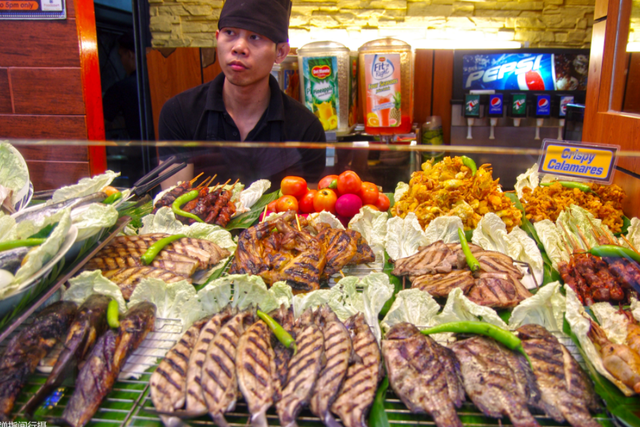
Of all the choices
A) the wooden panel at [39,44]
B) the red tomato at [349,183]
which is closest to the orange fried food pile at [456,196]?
the red tomato at [349,183]

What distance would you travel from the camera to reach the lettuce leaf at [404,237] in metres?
2.80

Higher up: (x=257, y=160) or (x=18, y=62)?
(x=18, y=62)

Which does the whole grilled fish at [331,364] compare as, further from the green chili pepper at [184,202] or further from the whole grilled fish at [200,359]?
the green chili pepper at [184,202]

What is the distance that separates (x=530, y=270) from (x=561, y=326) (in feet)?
1.86

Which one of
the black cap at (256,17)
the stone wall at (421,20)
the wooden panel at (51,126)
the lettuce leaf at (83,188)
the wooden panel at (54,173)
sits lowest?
the lettuce leaf at (83,188)

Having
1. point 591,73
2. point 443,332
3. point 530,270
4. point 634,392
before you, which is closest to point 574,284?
point 530,270

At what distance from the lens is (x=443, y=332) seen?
185 cm

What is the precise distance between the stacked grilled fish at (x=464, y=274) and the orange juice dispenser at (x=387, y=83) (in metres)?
1.52

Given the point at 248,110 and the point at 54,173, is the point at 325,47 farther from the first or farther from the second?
the point at 54,173

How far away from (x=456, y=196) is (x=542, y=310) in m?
1.16

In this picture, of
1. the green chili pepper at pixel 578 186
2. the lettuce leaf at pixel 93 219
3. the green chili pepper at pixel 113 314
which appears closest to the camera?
the green chili pepper at pixel 113 314

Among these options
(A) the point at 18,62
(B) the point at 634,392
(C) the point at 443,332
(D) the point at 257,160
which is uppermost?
(A) the point at 18,62

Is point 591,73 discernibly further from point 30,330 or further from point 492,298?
point 30,330

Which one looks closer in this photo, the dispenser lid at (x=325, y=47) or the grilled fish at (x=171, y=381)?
the grilled fish at (x=171, y=381)
